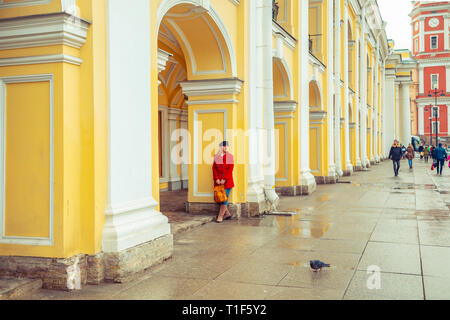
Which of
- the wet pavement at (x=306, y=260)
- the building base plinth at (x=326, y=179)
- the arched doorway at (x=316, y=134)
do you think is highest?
the arched doorway at (x=316, y=134)

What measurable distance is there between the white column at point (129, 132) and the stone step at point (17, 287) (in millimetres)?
801

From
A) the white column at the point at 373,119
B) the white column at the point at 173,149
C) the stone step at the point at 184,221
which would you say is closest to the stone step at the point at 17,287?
the stone step at the point at 184,221

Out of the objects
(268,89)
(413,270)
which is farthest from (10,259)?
(268,89)

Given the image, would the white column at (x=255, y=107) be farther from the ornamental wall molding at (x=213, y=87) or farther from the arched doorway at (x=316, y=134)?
the arched doorway at (x=316, y=134)

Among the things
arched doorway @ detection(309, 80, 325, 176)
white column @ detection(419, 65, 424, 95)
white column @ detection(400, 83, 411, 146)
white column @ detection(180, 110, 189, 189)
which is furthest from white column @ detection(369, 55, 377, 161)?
white column @ detection(419, 65, 424, 95)

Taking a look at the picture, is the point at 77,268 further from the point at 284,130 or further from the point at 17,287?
the point at 284,130

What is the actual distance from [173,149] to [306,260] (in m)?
11.0

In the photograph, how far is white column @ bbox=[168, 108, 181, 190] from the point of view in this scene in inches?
644

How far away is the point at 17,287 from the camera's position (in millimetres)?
4684

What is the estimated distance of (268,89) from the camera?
11.0 m

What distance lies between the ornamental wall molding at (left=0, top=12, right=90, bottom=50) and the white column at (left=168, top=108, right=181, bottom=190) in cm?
1112

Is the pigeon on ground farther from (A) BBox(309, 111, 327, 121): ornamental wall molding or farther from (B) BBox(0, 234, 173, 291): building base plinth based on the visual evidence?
(A) BBox(309, 111, 327, 121): ornamental wall molding

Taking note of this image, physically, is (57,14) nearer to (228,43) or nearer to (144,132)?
(144,132)

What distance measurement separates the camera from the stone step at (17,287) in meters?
4.58
